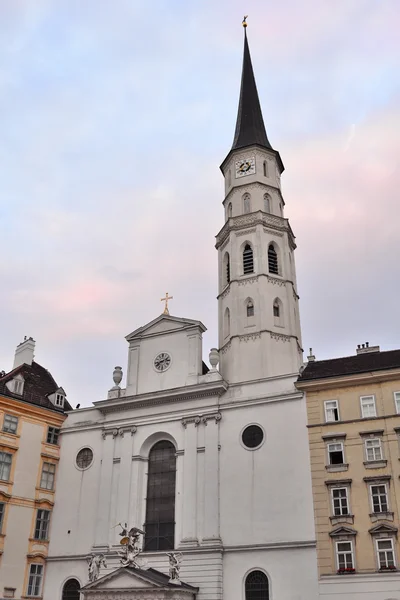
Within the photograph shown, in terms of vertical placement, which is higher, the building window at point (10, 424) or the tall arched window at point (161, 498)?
the building window at point (10, 424)

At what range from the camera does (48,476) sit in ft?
128

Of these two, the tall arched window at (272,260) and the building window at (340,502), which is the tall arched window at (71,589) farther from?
the tall arched window at (272,260)

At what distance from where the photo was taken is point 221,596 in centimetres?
3084

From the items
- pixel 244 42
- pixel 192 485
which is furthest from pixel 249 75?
pixel 192 485

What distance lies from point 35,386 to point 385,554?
24.3 m

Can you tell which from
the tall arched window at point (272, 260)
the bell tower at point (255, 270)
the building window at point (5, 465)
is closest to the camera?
the building window at point (5, 465)

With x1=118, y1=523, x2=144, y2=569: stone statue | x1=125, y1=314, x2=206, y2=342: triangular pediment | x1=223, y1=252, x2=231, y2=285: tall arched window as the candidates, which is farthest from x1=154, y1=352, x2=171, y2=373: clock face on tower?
x1=118, y1=523, x2=144, y2=569: stone statue

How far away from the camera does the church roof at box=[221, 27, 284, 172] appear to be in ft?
154

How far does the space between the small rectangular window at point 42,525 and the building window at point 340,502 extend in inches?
710

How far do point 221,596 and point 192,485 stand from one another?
5.96m

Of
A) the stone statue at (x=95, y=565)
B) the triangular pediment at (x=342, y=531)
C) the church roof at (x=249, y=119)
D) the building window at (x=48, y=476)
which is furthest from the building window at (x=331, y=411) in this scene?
the church roof at (x=249, y=119)

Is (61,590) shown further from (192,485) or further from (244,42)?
(244,42)

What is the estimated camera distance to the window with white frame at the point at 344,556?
94.0 ft

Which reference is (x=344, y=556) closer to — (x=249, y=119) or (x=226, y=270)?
(x=226, y=270)
